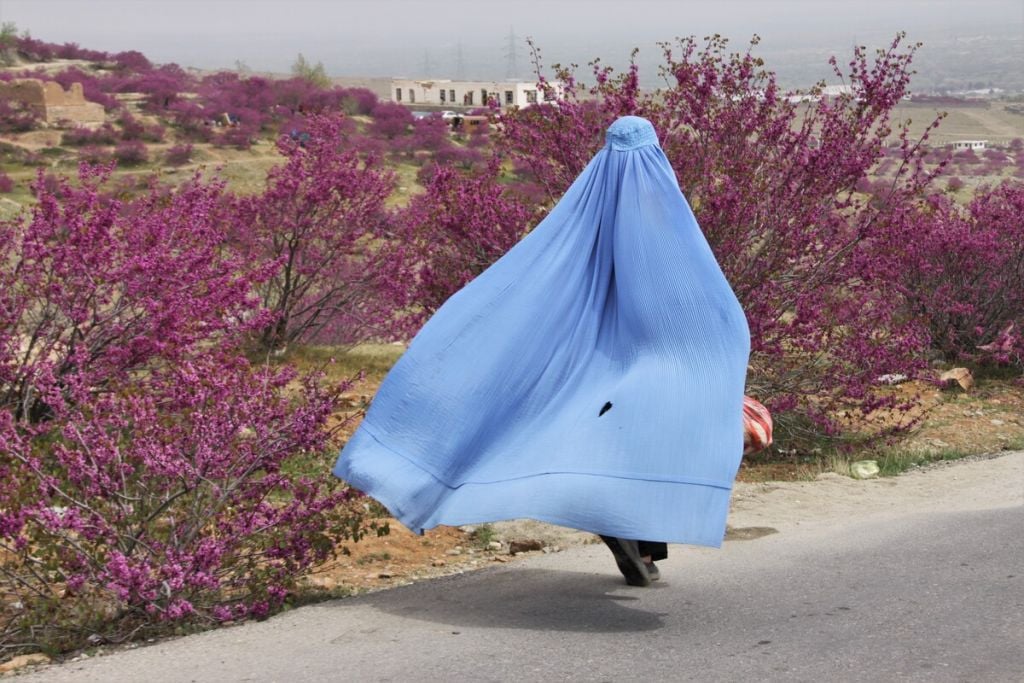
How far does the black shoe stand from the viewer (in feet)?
19.1

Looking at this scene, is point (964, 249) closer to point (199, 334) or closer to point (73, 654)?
point (199, 334)

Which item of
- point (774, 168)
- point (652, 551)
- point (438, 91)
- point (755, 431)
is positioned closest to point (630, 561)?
point (652, 551)

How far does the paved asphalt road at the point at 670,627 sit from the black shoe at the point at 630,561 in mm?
59

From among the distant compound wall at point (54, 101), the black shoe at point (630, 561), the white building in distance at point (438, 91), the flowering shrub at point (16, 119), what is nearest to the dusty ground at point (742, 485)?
the black shoe at point (630, 561)

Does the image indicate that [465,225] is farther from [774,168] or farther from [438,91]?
[438,91]

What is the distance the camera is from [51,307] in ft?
31.8

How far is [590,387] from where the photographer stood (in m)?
5.61

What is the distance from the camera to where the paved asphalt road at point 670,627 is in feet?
15.8

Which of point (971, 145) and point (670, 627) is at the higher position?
point (670, 627)

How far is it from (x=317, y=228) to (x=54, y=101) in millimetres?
43219

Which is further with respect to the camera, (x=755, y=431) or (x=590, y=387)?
(x=755, y=431)

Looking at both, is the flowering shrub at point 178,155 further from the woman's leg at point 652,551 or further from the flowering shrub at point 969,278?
the woman's leg at point 652,551

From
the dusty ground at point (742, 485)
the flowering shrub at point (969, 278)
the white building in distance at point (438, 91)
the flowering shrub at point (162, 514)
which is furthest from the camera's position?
the white building in distance at point (438, 91)

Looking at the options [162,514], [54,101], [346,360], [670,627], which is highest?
[162,514]
